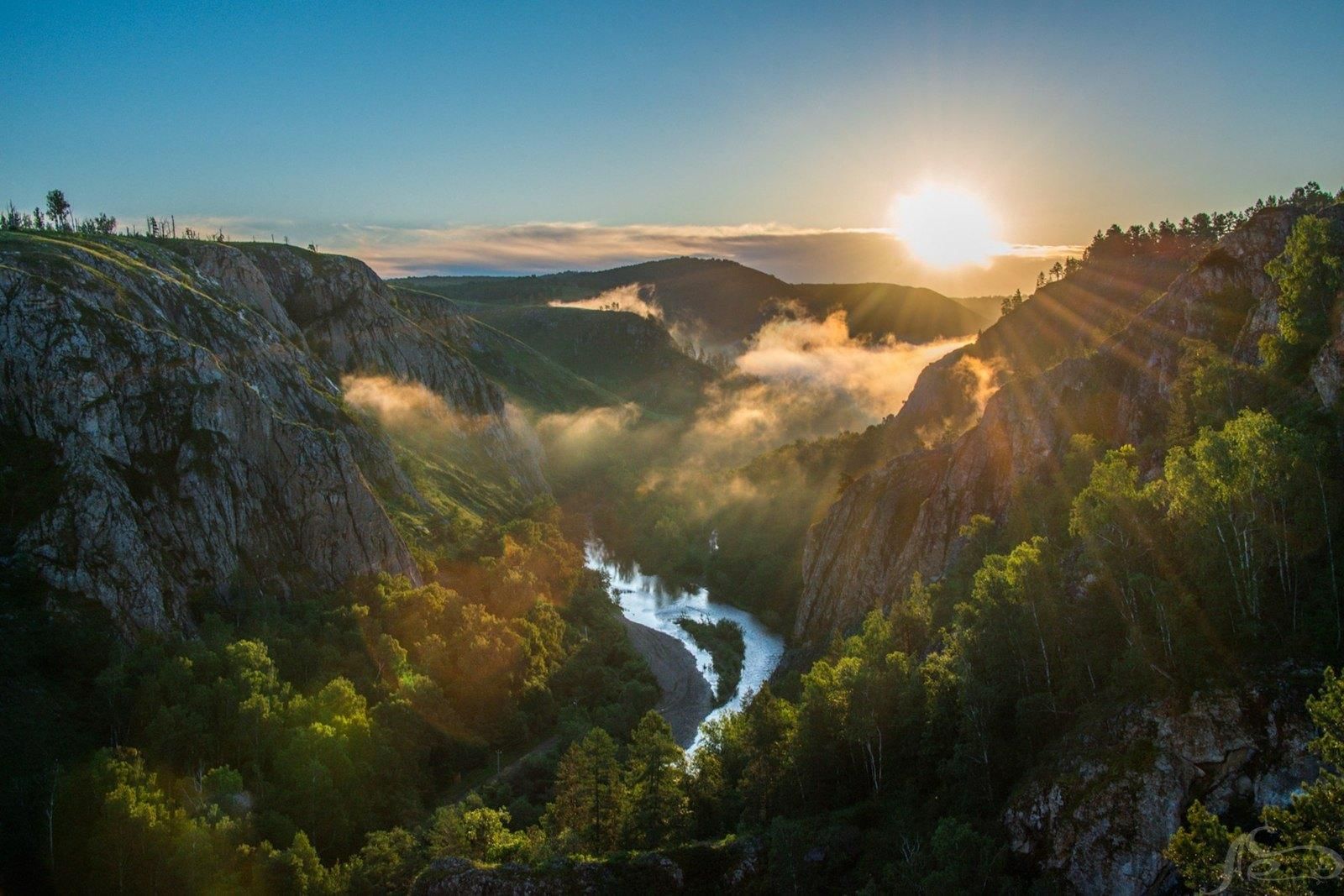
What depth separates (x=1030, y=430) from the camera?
230 ft

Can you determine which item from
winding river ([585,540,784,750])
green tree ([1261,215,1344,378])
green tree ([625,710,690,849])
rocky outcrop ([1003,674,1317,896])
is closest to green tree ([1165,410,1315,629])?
rocky outcrop ([1003,674,1317,896])

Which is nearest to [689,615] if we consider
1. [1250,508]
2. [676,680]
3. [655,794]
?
[676,680]

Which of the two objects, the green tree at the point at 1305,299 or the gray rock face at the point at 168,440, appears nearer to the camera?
the green tree at the point at 1305,299

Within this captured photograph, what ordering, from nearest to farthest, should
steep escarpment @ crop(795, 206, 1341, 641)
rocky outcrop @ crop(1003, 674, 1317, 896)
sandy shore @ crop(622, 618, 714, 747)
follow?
rocky outcrop @ crop(1003, 674, 1317, 896) < steep escarpment @ crop(795, 206, 1341, 641) < sandy shore @ crop(622, 618, 714, 747)

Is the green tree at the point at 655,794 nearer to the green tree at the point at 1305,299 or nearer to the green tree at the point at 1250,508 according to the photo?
the green tree at the point at 1250,508

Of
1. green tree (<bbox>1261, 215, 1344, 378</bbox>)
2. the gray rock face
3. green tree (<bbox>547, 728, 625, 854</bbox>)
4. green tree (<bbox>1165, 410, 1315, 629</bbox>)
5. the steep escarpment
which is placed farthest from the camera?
the gray rock face

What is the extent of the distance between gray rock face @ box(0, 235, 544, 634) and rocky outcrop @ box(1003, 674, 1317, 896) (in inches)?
2575

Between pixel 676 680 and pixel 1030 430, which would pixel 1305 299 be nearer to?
pixel 1030 430

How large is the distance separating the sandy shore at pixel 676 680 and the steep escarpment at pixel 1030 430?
14369 mm

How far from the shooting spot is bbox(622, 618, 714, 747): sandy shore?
8744 cm

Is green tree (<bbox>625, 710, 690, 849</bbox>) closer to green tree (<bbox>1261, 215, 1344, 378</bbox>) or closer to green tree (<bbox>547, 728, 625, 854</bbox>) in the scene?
green tree (<bbox>547, 728, 625, 854</bbox>)

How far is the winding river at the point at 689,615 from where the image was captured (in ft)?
334

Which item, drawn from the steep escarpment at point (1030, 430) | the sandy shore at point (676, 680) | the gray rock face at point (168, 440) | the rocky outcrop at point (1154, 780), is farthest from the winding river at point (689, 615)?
the rocky outcrop at point (1154, 780)

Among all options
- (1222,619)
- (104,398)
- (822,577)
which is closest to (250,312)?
(104,398)
